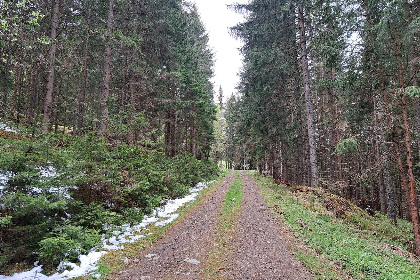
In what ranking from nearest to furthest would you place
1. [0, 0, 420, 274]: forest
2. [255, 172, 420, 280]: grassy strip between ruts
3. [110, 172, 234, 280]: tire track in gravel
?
[110, 172, 234, 280]: tire track in gravel < [255, 172, 420, 280]: grassy strip between ruts < [0, 0, 420, 274]: forest

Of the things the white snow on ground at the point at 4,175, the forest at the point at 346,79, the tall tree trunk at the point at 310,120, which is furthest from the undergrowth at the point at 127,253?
the tall tree trunk at the point at 310,120

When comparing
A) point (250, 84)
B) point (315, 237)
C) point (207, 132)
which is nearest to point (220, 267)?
point (315, 237)

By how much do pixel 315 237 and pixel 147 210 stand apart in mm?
6620

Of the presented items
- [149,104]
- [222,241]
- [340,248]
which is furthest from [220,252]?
[149,104]

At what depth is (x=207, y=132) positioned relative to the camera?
29859 mm

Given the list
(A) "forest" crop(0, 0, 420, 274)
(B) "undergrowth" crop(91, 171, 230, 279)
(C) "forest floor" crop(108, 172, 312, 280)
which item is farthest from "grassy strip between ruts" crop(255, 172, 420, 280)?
(B) "undergrowth" crop(91, 171, 230, 279)

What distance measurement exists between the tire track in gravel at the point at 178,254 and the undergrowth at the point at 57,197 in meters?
1.58

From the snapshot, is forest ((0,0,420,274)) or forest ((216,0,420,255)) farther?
forest ((216,0,420,255))

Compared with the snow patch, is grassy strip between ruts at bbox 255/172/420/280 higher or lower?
lower

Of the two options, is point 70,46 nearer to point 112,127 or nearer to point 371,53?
point 112,127

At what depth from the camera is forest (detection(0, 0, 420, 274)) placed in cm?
566

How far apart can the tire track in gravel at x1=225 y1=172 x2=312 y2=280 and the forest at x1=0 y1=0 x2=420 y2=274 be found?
3921 millimetres

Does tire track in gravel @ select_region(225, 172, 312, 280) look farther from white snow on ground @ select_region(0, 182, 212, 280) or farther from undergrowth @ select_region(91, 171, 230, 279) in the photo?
white snow on ground @ select_region(0, 182, 212, 280)

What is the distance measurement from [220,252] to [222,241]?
0.78 m
